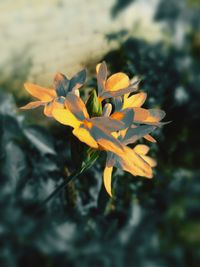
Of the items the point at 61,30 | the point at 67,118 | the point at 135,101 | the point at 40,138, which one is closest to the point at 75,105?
the point at 67,118

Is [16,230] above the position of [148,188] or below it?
above

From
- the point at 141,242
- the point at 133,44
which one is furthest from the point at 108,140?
the point at 133,44

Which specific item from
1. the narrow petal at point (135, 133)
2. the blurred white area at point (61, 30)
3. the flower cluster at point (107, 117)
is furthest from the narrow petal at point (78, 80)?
the blurred white area at point (61, 30)

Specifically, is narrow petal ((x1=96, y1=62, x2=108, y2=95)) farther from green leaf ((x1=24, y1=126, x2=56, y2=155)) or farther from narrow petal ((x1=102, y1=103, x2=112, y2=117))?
green leaf ((x1=24, y1=126, x2=56, y2=155))

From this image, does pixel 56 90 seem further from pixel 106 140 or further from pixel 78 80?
pixel 106 140

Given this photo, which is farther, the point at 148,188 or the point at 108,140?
the point at 148,188

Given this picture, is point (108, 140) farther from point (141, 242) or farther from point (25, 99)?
point (25, 99)

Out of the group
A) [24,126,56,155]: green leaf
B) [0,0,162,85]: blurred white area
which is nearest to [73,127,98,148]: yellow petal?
[24,126,56,155]: green leaf
